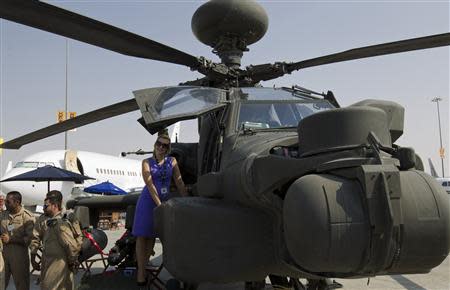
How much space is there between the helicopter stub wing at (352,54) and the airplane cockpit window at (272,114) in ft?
3.91

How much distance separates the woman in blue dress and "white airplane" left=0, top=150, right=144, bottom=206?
1639cm

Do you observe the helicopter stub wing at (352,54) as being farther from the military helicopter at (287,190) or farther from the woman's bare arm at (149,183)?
the woman's bare arm at (149,183)

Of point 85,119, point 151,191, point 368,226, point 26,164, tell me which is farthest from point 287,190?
point 26,164

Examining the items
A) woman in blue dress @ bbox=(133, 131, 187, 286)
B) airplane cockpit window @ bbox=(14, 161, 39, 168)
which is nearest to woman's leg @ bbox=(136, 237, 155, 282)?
woman in blue dress @ bbox=(133, 131, 187, 286)

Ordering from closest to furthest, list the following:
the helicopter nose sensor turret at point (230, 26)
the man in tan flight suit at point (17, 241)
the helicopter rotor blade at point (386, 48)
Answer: the helicopter rotor blade at point (386, 48), the man in tan flight suit at point (17, 241), the helicopter nose sensor turret at point (230, 26)

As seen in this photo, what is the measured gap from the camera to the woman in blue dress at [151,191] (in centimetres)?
402

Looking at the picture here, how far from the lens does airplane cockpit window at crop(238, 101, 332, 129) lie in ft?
13.3

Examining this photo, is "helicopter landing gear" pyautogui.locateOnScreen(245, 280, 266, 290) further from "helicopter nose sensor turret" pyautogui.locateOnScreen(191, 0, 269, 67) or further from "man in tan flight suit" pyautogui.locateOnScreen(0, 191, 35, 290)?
"helicopter nose sensor turret" pyautogui.locateOnScreen(191, 0, 269, 67)

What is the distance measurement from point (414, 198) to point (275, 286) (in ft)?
8.31

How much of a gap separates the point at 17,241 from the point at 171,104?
338cm

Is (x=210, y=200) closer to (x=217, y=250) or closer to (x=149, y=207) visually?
(x=217, y=250)

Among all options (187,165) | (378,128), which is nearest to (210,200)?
(378,128)

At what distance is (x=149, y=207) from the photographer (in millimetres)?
4078

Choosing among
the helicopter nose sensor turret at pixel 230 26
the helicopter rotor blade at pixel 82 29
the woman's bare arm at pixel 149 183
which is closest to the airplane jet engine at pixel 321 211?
the woman's bare arm at pixel 149 183
